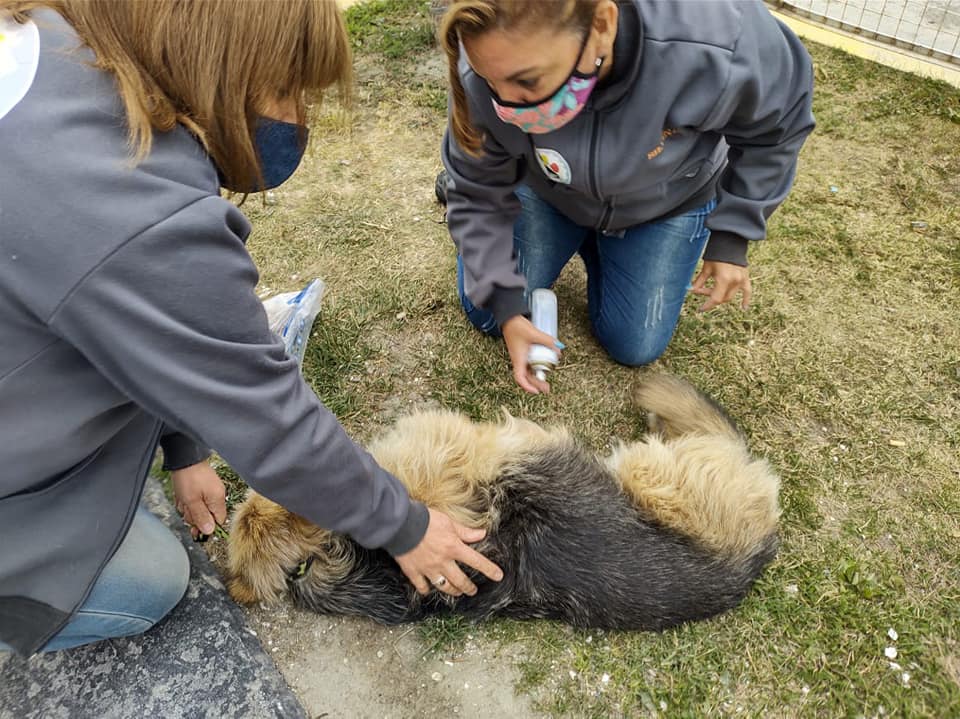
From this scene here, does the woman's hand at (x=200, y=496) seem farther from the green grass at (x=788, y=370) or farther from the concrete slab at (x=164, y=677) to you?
the green grass at (x=788, y=370)

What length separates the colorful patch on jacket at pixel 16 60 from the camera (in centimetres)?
118

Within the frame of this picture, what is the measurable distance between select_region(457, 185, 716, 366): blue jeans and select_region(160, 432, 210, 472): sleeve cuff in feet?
4.54

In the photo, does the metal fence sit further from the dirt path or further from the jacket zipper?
the dirt path

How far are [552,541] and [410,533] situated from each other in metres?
0.60

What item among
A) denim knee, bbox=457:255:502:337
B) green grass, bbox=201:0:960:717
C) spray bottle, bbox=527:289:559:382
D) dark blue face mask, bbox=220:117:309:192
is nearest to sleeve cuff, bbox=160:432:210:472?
green grass, bbox=201:0:960:717

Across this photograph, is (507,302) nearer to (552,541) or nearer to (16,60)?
(552,541)

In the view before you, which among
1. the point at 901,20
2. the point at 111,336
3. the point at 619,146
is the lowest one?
the point at 901,20

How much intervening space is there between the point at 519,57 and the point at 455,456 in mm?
1312

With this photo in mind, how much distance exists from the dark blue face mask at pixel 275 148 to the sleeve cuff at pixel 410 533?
0.89m

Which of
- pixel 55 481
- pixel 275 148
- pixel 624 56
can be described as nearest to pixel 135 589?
pixel 55 481

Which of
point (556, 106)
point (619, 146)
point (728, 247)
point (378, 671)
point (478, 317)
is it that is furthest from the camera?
point (478, 317)

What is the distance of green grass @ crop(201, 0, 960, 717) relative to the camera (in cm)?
229

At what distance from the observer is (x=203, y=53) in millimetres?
1250

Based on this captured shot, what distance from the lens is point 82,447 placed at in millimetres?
1558
